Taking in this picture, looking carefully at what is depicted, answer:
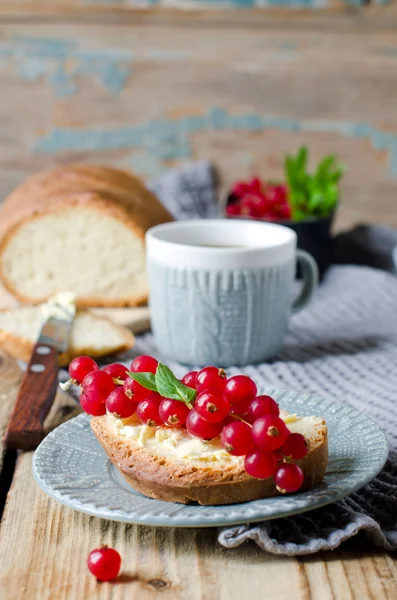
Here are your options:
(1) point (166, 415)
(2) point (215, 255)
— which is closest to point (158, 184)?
(2) point (215, 255)

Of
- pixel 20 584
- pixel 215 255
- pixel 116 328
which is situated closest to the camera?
pixel 20 584

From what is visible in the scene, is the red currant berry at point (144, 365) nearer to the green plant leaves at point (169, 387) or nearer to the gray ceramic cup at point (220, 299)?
the green plant leaves at point (169, 387)

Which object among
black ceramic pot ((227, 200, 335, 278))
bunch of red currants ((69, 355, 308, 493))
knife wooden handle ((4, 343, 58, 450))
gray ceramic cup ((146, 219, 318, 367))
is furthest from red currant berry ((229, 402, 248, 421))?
black ceramic pot ((227, 200, 335, 278))

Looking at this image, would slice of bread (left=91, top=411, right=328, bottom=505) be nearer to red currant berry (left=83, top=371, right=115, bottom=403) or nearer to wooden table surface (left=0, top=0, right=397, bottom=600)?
red currant berry (left=83, top=371, right=115, bottom=403)

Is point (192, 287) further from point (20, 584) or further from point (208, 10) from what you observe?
point (208, 10)

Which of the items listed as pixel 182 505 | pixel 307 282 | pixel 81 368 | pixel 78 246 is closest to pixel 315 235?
pixel 307 282

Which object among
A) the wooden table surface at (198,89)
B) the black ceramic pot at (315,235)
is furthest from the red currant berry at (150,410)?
the wooden table surface at (198,89)

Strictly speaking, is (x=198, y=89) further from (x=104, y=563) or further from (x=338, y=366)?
(x=104, y=563)
